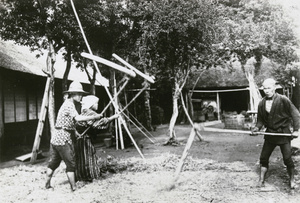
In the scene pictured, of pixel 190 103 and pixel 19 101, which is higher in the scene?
pixel 19 101

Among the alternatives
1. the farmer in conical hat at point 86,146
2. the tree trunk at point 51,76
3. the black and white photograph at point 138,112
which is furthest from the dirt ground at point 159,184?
the tree trunk at point 51,76

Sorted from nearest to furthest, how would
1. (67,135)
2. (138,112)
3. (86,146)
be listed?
(67,135)
(86,146)
(138,112)

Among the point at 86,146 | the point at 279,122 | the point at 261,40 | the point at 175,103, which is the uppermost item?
the point at 261,40

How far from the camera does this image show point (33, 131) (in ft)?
44.5

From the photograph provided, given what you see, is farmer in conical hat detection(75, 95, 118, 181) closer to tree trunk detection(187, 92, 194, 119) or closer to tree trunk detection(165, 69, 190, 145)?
tree trunk detection(165, 69, 190, 145)

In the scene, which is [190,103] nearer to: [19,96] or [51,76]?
[19,96]

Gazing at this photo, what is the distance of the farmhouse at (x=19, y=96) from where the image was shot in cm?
1103

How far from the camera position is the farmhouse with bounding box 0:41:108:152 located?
11.0 metres

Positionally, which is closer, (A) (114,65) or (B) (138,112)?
(A) (114,65)

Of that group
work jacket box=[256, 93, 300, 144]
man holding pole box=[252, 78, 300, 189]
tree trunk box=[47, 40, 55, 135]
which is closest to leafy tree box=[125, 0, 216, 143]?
tree trunk box=[47, 40, 55, 135]

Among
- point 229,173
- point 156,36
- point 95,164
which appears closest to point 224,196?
point 229,173

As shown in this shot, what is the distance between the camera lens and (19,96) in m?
12.3

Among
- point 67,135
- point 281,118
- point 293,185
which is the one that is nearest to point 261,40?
point 281,118

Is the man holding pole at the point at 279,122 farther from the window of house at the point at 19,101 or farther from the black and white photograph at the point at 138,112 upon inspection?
the window of house at the point at 19,101
